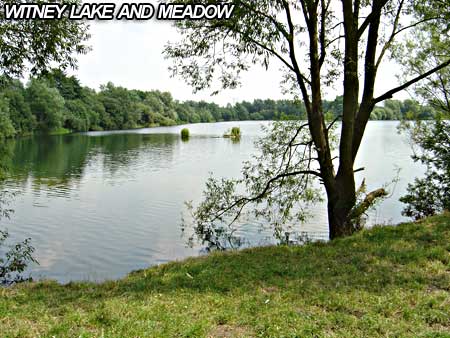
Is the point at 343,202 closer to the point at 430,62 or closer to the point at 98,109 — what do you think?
the point at 430,62

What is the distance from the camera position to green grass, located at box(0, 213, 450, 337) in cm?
439

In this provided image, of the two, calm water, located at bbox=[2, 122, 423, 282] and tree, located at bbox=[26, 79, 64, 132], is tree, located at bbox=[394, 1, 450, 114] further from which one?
tree, located at bbox=[26, 79, 64, 132]

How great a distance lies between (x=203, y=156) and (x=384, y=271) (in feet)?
110

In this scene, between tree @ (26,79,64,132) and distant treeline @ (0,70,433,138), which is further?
tree @ (26,79,64,132)

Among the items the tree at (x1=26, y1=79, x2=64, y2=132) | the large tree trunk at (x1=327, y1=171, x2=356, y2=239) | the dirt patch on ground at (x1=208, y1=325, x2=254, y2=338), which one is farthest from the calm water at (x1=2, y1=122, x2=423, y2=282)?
the tree at (x1=26, y1=79, x2=64, y2=132)

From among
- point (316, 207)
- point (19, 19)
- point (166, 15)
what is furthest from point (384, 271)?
point (316, 207)

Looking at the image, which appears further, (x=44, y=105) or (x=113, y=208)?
(x=44, y=105)

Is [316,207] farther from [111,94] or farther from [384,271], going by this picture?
[111,94]

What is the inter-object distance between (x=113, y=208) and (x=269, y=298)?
45.3 ft

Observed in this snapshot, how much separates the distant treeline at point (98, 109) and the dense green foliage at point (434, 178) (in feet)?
5.88

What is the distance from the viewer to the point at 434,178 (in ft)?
43.9

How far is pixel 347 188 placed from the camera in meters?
9.95

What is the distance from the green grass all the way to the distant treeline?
16.9 feet

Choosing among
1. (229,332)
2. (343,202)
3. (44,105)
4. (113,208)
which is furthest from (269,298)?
(44,105)
